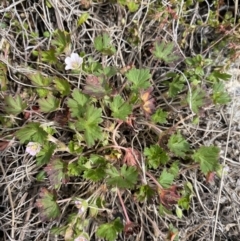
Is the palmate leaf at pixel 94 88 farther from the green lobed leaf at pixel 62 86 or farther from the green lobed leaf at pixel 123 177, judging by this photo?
the green lobed leaf at pixel 123 177

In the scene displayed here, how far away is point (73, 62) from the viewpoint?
1.88 m

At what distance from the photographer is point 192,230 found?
1942 millimetres

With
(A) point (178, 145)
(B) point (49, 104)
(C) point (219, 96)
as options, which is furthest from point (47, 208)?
(C) point (219, 96)

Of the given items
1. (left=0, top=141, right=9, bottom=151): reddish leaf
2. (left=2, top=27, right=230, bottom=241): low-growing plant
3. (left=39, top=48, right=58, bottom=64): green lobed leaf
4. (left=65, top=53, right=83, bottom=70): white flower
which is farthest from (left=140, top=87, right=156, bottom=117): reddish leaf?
(left=0, top=141, right=9, bottom=151): reddish leaf

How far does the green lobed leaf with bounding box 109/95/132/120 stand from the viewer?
1.81m

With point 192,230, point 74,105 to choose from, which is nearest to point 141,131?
point 74,105

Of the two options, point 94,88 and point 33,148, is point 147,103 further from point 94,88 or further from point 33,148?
point 33,148

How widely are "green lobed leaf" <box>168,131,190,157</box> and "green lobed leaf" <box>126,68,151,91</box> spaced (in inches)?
7.9

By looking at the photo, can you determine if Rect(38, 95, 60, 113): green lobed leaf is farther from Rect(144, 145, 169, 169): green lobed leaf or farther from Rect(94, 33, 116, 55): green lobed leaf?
Rect(144, 145, 169, 169): green lobed leaf

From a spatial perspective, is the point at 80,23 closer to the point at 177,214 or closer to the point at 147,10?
the point at 147,10

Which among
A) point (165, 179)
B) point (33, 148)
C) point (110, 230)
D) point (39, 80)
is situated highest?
point (39, 80)

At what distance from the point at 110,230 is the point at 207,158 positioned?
402 millimetres

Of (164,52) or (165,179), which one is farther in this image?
(164,52)

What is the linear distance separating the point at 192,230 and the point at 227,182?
21 centimetres
